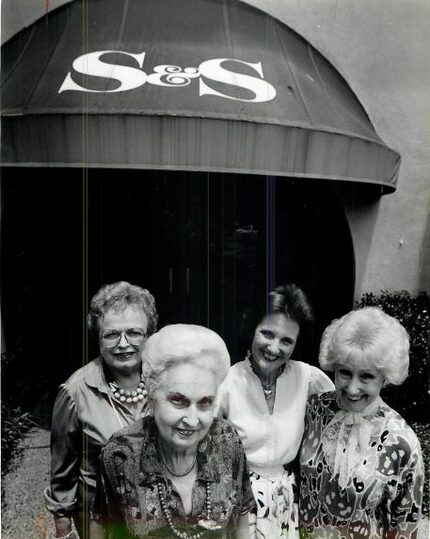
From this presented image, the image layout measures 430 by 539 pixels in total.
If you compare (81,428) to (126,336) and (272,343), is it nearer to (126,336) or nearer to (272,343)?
(126,336)

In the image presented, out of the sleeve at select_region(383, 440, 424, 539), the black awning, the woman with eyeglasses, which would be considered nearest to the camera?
the black awning

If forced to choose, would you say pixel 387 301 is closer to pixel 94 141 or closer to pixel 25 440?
pixel 94 141

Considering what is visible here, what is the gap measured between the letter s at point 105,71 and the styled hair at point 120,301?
131 cm

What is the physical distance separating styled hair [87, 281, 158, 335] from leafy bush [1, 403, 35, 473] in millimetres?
810

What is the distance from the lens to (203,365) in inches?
184

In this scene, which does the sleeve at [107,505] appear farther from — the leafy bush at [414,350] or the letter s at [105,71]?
the letter s at [105,71]

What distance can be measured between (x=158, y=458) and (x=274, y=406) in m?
0.87

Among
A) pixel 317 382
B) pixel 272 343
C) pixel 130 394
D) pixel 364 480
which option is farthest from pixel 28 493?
pixel 364 480

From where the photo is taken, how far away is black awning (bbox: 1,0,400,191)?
4.59 meters

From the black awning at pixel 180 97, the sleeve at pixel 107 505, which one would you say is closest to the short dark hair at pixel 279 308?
the black awning at pixel 180 97

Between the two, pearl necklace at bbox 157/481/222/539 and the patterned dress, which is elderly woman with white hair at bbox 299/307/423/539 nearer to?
the patterned dress

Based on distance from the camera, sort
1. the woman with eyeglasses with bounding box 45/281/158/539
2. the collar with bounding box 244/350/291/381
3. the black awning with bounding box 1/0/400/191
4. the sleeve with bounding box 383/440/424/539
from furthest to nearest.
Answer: the collar with bounding box 244/350/291/381 → the woman with eyeglasses with bounding box 45/281/158/539 → the sleeve with bounding box 383/440/424/539 → the black awning with bounding box 1/0/400/191

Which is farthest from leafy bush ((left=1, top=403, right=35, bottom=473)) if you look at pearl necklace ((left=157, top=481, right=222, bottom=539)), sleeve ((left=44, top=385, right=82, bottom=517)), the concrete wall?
the concrete wall

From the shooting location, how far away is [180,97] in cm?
467
